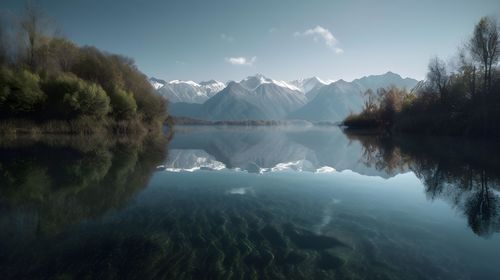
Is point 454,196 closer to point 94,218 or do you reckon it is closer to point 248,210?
point 248,210

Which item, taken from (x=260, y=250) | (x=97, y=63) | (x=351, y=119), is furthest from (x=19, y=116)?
(x=351, y=119)

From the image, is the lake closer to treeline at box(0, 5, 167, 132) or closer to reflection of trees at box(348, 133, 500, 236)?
reflection of trees at box(348, 133, 500, 236)

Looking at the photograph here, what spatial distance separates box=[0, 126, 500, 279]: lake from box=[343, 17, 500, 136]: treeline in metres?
29.8

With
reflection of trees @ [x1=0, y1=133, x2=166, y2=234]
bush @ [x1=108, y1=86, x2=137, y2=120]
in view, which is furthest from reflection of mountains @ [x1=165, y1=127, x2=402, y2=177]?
bush @ [x1=108, y1=86, x2=137, y2=120]

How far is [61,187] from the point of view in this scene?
42.1 ft

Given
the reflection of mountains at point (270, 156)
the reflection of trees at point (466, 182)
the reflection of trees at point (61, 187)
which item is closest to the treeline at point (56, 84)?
the reflection of mountains at point (270, 156)

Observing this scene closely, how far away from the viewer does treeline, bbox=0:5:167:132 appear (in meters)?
41.3

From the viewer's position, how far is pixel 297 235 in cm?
812

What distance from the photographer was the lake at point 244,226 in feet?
20.0

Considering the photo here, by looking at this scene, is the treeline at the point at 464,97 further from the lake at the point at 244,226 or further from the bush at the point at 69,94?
the bush at the point at 69,94

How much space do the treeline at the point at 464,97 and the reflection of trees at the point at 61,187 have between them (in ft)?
149

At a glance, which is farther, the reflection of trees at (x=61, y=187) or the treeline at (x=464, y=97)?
the treeline at (x=464, y=97)

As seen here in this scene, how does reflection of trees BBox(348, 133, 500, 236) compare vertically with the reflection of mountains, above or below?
above

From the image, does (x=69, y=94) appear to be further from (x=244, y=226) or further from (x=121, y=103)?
(x=244, y=226)
